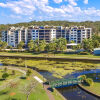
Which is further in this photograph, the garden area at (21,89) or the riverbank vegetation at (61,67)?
the riverbank vegetation at (61,67)

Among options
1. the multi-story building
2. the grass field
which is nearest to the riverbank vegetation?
the grass field

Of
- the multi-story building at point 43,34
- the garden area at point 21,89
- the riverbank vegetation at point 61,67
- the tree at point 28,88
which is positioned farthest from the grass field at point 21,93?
the multi-story building at point 43,34

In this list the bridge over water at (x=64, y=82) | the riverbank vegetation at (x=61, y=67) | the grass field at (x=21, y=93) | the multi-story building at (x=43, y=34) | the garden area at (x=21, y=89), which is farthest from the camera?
the multi-story building at (x=43, y=34)

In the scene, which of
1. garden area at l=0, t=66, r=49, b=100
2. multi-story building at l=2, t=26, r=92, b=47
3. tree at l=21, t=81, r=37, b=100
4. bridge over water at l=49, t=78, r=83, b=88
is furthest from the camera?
multi-story building at l=2, t=26, r=92, b=47

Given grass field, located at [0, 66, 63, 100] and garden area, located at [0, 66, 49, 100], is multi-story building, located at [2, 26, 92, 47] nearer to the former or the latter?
garden area, located at [0, 66, 49, 100]

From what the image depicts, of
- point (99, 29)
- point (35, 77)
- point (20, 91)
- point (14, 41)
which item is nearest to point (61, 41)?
point (14, 41)

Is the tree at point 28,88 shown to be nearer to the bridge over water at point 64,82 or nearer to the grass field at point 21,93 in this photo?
the grass field at point 21,93

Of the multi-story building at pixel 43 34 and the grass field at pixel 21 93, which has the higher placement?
the multi-story building at pixel 43 34

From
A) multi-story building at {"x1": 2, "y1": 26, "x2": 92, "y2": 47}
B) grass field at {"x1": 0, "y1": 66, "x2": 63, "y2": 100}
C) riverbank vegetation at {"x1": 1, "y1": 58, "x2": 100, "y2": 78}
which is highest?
multi-story building at {"x1": 2, "y1": 26, "x2": 92, "y2": 47}

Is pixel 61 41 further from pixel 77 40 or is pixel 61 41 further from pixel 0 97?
pixel 0 97
